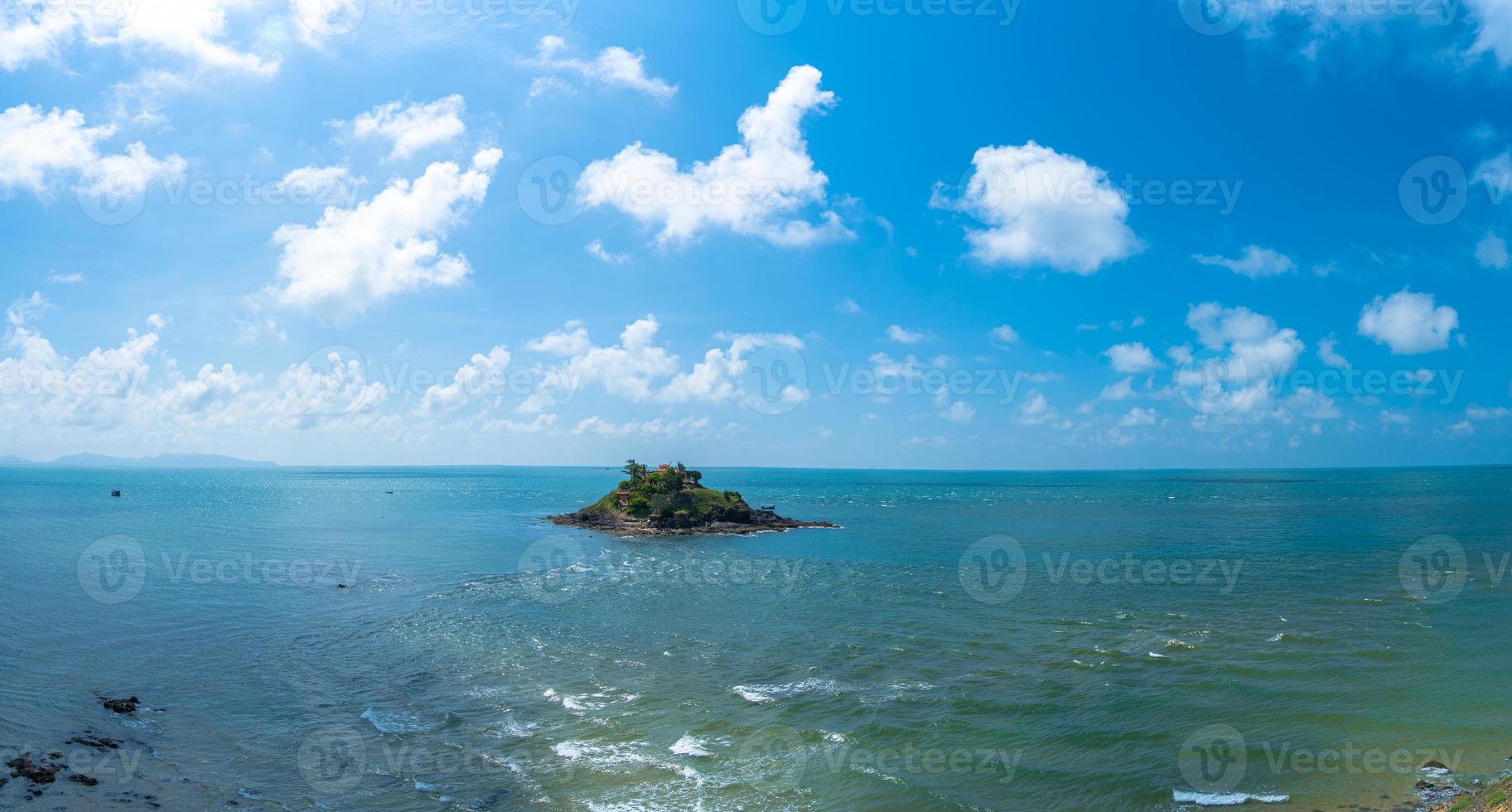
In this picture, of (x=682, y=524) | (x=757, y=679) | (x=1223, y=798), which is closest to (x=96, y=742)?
(x=757, y=679)

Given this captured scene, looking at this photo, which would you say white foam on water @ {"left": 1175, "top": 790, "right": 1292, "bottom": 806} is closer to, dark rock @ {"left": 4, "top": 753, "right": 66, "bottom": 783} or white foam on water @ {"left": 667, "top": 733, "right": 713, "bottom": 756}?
white foam on water @ {"left": 667, "top": 733, "right": 713, "bottom": 756}

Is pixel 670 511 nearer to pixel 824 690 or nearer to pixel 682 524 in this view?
pixel 682 524

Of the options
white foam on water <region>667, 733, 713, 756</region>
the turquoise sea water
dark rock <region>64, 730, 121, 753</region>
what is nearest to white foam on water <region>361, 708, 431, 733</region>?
the turquoise sea water

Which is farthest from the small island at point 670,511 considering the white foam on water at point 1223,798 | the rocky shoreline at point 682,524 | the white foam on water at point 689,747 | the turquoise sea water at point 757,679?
the white foam on water at point 1223,798

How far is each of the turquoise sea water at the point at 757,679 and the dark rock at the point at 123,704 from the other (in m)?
0.64

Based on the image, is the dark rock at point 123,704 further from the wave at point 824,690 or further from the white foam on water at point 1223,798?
the white foam on water at point 1223,798

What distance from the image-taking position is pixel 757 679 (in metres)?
31.0

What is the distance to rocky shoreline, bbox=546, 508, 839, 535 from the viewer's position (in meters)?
93.8

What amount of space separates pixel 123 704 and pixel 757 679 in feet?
76.9

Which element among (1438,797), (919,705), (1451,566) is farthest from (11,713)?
A: (1451,566)

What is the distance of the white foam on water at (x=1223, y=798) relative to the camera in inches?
776

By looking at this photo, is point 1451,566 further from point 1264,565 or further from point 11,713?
point 11,713

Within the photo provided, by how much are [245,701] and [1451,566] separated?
82.4 m

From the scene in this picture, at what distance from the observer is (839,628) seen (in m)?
39.8
